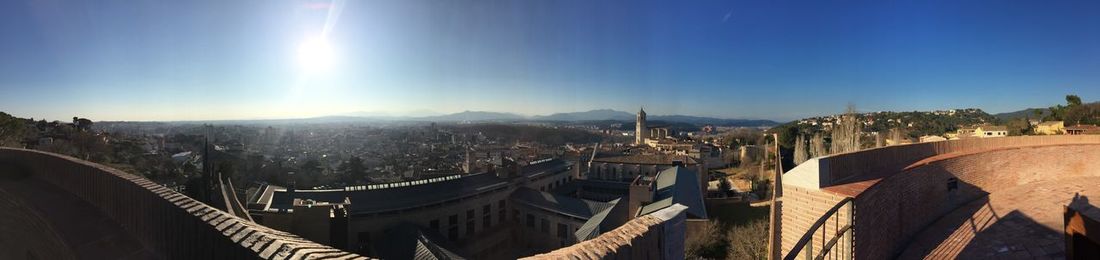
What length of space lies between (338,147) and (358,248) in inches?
2278

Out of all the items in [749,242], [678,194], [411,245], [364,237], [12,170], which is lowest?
[749,242]

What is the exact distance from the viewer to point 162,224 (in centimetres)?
392

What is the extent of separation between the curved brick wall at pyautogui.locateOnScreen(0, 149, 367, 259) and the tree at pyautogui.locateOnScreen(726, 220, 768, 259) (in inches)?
698

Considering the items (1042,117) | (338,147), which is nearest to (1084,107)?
(1042,117)

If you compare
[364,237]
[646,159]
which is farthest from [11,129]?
[646,159]

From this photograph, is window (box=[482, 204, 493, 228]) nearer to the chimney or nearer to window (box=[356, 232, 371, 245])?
window (box=[356, 232, 371, 245])

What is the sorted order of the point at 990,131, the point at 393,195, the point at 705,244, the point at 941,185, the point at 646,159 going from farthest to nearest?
the point at 990,131
the point at 646,159
the point at 705,244
the point at 393,195
the point at 941,185

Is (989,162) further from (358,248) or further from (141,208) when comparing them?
(358,248)

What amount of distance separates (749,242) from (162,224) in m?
19.5

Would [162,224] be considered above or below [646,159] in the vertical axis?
above

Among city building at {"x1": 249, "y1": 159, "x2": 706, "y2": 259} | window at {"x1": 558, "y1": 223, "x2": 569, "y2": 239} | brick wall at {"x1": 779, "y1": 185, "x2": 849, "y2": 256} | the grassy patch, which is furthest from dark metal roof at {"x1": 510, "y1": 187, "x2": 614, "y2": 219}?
brick wall at {"x1": 779, "y1": 185, "x2": 849, "y2": 256}

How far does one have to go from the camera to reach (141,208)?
4.33m

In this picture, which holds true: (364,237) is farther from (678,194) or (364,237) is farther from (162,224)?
(678,194)

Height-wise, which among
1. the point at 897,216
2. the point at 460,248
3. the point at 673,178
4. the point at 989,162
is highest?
the point at 989,162
